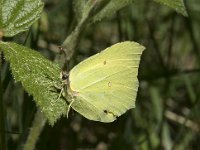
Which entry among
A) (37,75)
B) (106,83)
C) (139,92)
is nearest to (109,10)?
(106,83)

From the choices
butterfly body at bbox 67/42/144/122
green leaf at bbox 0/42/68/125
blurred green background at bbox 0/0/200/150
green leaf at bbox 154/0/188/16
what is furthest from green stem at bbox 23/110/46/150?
green leaf at bbox 154/0/188/16

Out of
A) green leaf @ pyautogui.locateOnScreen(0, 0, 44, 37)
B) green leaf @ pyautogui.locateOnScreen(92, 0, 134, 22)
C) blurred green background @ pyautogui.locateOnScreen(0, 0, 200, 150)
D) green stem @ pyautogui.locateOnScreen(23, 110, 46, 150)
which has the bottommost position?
blurred green background @ pyautogui.locateOnScreen(0, 0, 200, 150)

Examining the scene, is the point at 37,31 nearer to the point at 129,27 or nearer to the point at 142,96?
the point at 129,27

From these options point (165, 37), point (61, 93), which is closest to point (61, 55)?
point (61, 93)

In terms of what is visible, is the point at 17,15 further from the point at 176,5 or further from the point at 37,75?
the point at 176,5

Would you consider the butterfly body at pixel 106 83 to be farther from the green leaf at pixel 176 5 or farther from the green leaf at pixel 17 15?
the green leaf at pixel 17 15

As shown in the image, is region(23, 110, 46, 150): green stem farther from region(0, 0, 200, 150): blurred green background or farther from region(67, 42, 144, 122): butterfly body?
region(67, 42, 144, 122): butterfly body
